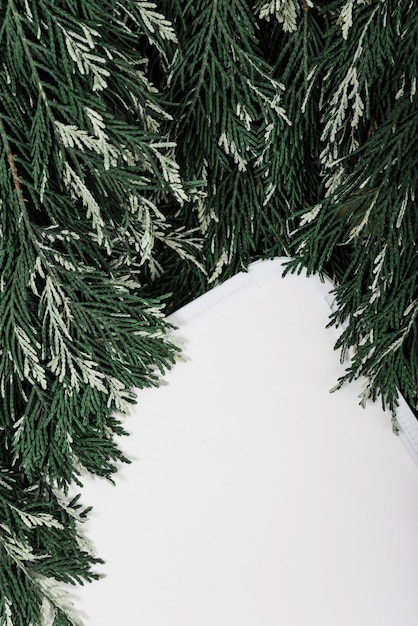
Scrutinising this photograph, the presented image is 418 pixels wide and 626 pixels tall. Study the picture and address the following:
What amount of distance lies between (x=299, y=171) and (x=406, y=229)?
223mm

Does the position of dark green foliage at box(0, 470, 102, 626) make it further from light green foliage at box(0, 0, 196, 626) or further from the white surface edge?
the white surface edge

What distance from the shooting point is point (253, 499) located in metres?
1.29

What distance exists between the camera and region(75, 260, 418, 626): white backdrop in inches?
50.6

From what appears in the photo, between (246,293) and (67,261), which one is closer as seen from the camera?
(67,261)

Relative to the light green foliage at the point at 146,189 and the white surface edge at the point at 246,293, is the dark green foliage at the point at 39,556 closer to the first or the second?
the light green foliage at the point at 146,189

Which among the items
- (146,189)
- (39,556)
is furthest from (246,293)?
(39,556)

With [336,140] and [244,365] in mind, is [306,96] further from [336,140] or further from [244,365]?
[244,365]

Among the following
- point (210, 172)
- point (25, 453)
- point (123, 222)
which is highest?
point (210, 172)

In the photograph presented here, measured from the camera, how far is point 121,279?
132 centimetres

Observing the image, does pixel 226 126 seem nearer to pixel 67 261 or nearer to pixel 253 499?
pixel 67 261

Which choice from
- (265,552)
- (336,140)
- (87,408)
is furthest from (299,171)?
(265,552)

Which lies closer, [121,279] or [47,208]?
[47,208]

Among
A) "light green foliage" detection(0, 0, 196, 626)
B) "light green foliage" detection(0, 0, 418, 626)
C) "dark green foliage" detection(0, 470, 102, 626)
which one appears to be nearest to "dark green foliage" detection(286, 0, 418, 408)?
"light green foliage" detection(0, 0, 418, 626)

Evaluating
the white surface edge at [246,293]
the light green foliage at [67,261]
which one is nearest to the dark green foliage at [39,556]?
the light green foliage at [67,261]
